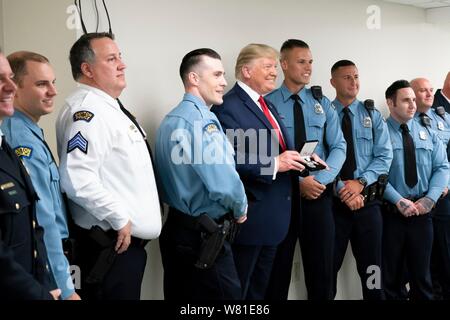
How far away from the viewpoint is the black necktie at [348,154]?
427 centimetres

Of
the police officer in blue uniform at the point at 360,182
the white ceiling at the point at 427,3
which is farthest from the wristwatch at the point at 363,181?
the white ceiling at the point at 427,3

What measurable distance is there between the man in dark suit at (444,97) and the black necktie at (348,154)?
4.34 ft

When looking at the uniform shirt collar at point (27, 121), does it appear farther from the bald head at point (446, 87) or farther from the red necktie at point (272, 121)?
the bald head at point (446, 87)

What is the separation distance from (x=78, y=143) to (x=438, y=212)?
10.5 ft

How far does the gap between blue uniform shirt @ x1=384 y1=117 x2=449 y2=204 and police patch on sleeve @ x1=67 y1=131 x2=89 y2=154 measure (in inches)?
103

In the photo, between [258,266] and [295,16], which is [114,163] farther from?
[295,16]

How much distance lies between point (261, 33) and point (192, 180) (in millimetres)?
1589

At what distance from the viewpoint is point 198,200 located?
2.98 meters

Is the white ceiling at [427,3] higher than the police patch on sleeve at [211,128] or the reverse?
higher

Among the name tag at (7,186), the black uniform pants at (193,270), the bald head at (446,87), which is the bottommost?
the black uniform pants at (193,270)

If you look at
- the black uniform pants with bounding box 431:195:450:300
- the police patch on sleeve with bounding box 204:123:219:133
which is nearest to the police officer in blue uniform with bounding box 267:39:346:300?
the police patch on sleeve with bounding box 204:123:219:133

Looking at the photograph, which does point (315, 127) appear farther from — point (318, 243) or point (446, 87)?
point (446, 87)

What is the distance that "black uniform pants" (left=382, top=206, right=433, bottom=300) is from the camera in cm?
439

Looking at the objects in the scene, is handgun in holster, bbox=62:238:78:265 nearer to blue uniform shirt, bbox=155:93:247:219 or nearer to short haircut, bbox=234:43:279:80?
blue uniform shirt, bbox=155:93:247:219
